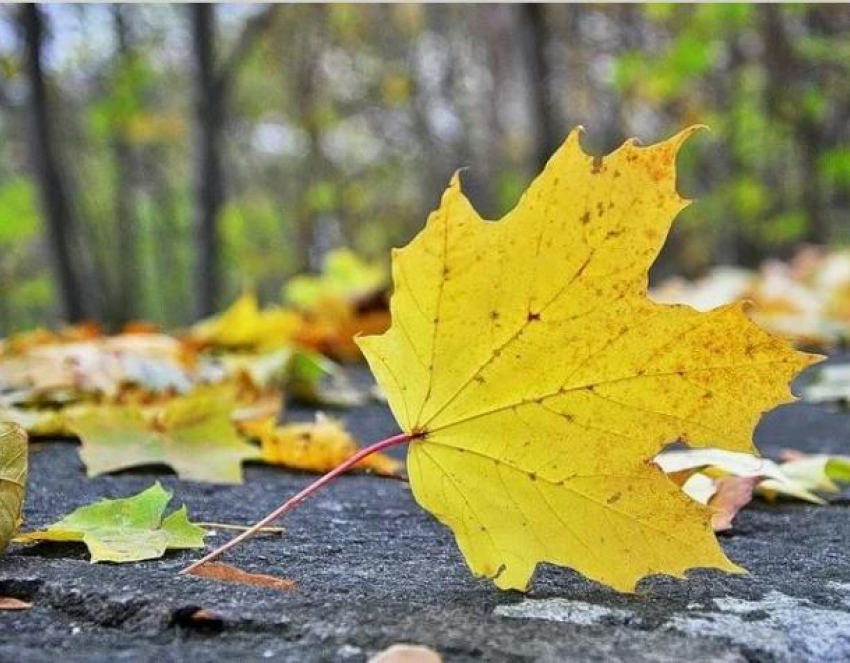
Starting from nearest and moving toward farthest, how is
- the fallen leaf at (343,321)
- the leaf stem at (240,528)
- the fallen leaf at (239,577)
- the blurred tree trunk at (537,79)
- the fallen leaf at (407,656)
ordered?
the fallen leaf at (407,656)
the fallen leaf at (239,577)
the leaf stem at (240,528)
the fallen leaf at (343,321)
the blurred tree trunk at (537,79)

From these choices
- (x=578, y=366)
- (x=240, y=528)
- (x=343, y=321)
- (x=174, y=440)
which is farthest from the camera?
(x=343, y=321)

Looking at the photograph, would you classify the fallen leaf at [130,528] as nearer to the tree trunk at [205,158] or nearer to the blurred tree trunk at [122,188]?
the tree trunk at [205,158]

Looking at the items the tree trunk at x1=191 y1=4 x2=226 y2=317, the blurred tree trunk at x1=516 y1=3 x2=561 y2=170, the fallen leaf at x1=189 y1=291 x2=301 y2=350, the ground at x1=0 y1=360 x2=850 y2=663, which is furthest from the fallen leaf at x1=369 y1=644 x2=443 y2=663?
the tree trunk at x1=191 y1=4 x2=226 y2=317

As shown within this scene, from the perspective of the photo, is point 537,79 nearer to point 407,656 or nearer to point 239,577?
point 239,577

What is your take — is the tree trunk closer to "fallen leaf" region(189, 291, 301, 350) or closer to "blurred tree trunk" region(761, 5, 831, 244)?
"fallen leaf" region(189, 291, 301, 350)

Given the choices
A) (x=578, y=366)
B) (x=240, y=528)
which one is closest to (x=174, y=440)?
(x=240, y=528)

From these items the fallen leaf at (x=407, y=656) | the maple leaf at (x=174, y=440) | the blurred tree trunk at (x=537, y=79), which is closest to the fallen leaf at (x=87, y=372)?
the maple leaf at (x=174, y=440)
